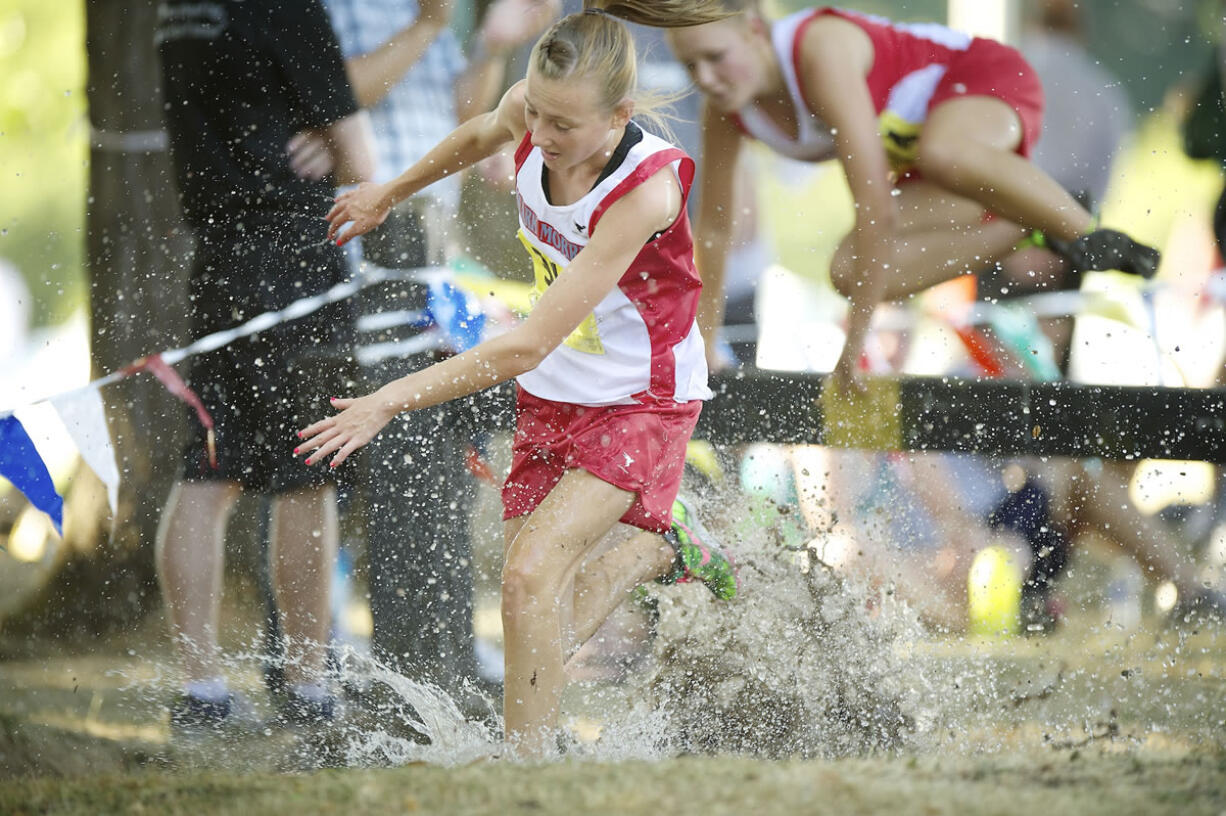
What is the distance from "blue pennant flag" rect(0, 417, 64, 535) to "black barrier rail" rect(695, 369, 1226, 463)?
5.49 feet

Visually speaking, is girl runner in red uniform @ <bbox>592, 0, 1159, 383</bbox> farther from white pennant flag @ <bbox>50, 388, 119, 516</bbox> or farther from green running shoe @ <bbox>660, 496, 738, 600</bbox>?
white pennant flag @ <bbox>50, 388, 119, 516</bbox>

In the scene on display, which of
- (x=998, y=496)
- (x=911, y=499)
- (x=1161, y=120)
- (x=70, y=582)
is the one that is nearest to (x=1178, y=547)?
(x=998, y=496)

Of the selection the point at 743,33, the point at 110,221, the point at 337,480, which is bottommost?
the point at 337,480

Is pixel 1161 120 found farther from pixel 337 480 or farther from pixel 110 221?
pixel 110 221

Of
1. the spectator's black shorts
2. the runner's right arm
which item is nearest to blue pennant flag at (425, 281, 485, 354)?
the spectator's black shorts

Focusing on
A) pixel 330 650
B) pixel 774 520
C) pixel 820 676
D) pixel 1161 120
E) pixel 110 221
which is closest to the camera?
pixel 820 676

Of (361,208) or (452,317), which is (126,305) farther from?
(361,208)

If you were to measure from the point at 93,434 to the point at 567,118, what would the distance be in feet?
7.69

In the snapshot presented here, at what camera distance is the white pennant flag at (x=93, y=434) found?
3.24 metres

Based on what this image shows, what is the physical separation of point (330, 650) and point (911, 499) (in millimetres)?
2147

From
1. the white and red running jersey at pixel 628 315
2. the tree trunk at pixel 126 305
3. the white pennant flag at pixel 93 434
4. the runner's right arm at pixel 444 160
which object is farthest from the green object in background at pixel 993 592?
the white pennant flag at pixel 93 434

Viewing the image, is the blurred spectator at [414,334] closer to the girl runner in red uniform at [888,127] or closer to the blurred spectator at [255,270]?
the blurred spectator at [255,270]

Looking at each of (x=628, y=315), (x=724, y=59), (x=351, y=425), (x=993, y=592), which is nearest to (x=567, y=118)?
(x=628, y=315)

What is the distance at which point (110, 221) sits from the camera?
399 cm
